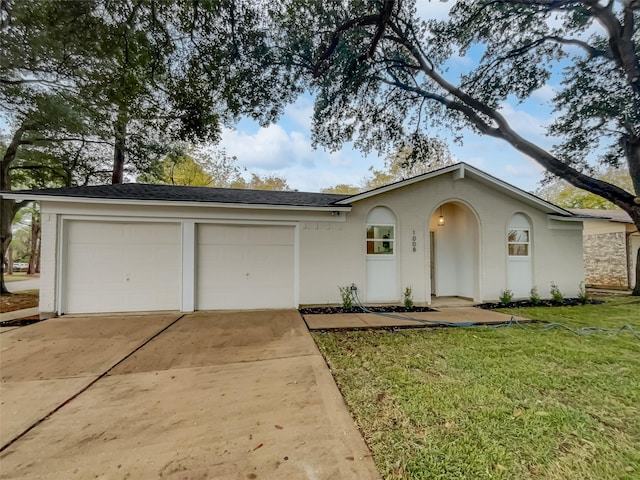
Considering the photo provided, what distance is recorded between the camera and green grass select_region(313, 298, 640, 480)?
2045 mm

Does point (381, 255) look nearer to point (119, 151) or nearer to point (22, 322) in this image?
point (22, 322)

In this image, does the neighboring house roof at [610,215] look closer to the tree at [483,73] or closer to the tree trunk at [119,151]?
the tree at [483,73]

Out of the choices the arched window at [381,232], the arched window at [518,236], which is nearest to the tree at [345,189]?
the arched window at [518,236]

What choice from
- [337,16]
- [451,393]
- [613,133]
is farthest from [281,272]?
[613,133]

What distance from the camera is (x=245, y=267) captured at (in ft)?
23.9

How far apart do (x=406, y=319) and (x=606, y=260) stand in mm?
13560

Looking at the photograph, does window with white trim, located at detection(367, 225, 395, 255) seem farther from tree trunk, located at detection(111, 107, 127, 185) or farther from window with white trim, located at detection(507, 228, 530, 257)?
tree trunk, located at detection(111, 107, 127, 185)

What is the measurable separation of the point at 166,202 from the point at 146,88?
3142 mm

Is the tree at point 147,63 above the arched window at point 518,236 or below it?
above

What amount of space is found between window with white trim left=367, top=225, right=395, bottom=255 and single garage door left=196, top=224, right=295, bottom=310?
217 centimetres

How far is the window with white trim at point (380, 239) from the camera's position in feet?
25.8

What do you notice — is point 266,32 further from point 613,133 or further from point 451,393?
point 613,133

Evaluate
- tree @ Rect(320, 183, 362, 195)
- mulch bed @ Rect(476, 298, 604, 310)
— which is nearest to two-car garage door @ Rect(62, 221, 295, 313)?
mulch bed @ Rect(476, 298, 604, 310)

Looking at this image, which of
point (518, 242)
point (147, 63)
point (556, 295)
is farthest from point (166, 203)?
point (556, 295)
